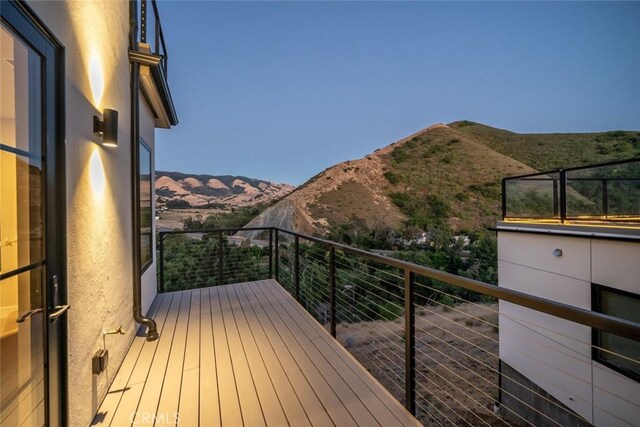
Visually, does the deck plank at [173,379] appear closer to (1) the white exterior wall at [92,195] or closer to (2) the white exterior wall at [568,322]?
(1) the white exterior wall at [92,195]

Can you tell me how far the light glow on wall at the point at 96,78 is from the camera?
5.50 ft

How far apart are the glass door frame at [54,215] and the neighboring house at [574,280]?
10.7ft

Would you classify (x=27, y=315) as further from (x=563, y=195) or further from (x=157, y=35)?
(x=563, y=195)

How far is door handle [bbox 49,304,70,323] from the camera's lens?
116 cm

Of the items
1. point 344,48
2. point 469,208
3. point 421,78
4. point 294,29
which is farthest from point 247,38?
point 421,78

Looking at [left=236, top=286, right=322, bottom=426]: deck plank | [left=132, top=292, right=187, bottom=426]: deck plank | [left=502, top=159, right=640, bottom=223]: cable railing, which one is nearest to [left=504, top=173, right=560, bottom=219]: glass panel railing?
[left=502, top=159, right=640, bottom=223]: cable railing

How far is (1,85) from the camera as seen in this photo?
2.94 feet

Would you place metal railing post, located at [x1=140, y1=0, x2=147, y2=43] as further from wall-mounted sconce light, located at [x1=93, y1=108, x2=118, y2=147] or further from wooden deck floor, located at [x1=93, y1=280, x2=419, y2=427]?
wooden deck floor, located at [x1=93, y1=280, x2=419, y2=427]

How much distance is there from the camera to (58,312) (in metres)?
1.20

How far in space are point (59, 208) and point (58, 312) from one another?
446 mm

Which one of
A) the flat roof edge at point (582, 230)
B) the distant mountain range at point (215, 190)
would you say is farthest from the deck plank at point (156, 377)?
the distant mountain range at point (215, 190)

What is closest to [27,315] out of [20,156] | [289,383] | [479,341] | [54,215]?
[54,215]

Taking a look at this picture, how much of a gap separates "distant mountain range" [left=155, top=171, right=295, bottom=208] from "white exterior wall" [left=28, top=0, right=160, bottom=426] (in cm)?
602

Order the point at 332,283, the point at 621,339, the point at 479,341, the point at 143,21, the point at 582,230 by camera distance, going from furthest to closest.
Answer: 1. the point at 479,341
2. the point at 582,230
3. the point at 621,339
4. the point at 143,21
5. the point at 332,283
